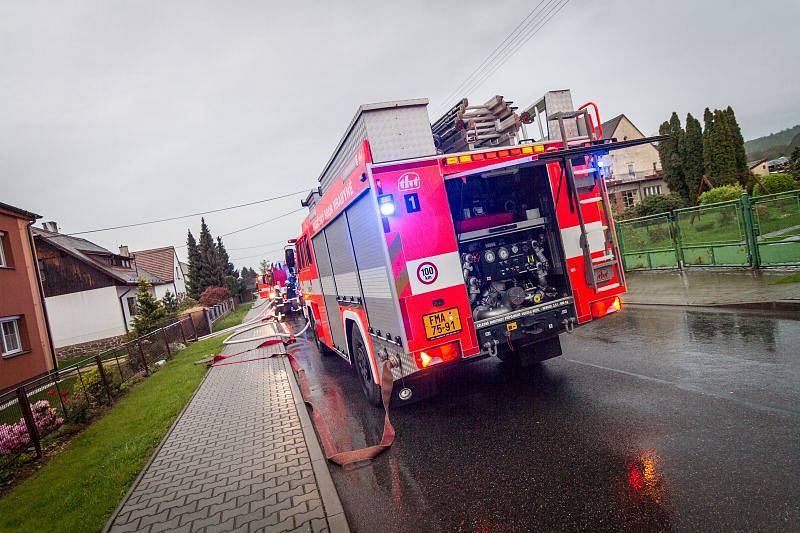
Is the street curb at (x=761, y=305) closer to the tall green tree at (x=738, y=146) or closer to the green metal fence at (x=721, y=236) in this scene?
the green metal fence at (x=721, y=236)

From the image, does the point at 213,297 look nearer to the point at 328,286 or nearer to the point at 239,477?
the point at 328,286

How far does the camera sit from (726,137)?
36.8 metres

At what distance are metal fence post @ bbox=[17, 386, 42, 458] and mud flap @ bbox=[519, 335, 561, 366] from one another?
7.20 meters

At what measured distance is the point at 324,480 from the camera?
436 cm

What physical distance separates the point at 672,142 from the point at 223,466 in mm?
47319

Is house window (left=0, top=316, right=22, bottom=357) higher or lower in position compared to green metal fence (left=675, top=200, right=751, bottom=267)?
higher

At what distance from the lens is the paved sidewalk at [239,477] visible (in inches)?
152

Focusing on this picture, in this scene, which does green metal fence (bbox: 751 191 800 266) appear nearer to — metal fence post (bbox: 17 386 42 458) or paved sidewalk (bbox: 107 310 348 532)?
paved sidewalk (bbox: 107 310 348 532)

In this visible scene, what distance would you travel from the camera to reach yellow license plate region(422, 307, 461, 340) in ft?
15.7

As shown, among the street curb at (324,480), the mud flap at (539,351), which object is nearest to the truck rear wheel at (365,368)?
the street curb at (324,480)

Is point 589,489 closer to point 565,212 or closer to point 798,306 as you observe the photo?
point 565,212

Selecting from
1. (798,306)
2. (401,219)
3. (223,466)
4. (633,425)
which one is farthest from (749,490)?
(798,306)

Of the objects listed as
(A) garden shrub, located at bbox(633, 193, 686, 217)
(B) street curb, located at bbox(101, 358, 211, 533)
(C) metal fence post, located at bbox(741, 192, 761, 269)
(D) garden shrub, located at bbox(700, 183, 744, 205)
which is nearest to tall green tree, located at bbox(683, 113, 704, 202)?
(A) garden shrub, located at bbox(633, 193, 686, 217)

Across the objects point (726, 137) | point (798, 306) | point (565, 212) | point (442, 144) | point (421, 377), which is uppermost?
point (726, 137)
